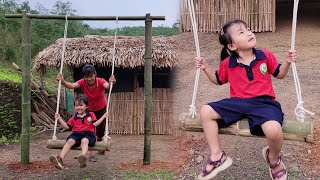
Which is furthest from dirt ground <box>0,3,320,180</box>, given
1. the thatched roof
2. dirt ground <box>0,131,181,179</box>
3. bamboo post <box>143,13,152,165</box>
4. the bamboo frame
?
the thatched roof

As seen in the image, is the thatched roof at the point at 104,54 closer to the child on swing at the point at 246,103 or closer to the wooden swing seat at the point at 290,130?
the child on swing at the point at 246,103

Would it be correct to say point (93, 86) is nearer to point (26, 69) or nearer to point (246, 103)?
point (26, 69)

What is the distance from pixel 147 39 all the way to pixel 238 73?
2484 mm

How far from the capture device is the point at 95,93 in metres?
5.77

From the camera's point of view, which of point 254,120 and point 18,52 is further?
point 18,52

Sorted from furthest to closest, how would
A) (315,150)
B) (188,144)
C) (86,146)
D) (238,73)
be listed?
(188,144)
(315,150)
(86,146)
(238,73)

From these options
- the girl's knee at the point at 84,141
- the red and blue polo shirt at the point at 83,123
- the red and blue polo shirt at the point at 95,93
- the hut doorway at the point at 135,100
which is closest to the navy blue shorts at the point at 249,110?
the girl's knee at the point at 84,141

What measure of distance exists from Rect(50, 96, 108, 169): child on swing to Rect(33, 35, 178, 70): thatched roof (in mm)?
5047

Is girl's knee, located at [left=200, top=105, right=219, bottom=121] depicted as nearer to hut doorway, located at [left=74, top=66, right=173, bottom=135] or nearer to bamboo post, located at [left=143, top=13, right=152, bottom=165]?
bamboo post, located at [left=143, top=13, right=152, bottom=165]

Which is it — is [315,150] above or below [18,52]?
below

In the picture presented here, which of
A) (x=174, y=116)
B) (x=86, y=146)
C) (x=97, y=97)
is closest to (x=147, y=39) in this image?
(x=97, y=97)

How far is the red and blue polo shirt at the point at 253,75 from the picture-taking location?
3.39 m

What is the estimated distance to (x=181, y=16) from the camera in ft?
48.8

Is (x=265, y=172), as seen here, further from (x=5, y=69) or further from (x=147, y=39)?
(x=5, y=69)
